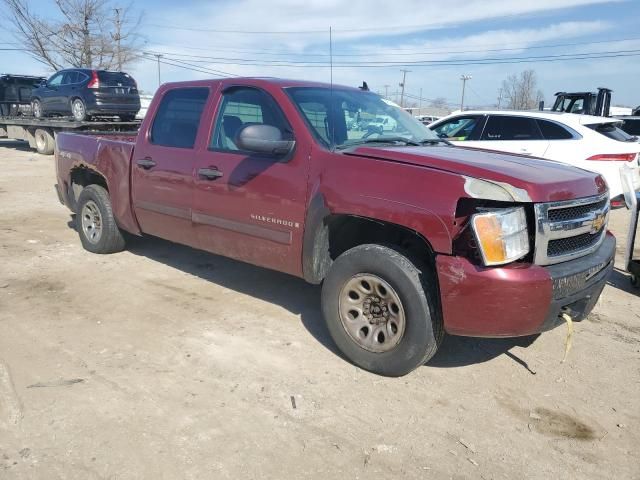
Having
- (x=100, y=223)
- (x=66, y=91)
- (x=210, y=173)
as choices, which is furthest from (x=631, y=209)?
(x=66, y=91)

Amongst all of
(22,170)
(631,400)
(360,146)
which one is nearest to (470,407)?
(631,400)

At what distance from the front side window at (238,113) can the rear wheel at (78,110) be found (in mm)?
13395

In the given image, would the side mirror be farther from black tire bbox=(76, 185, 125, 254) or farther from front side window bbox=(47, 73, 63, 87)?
front side window bbox=(47, 73, 63, 87)

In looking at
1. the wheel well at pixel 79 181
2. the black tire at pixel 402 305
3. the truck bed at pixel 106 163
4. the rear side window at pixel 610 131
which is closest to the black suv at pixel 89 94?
the truck bed at pixel 106 163

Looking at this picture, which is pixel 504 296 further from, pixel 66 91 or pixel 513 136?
pixel 66 91

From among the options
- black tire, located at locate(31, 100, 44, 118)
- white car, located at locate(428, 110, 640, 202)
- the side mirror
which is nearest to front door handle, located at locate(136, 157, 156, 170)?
the side mirror

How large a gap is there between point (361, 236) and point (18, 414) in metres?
2.37

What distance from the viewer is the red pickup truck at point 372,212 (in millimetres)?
2939

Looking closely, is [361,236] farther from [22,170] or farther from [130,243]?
[22,170]

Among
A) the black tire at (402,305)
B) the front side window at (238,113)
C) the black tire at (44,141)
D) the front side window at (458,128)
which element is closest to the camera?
the black tire at (402,305)

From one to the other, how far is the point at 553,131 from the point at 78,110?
14.0 meters

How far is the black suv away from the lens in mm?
15758

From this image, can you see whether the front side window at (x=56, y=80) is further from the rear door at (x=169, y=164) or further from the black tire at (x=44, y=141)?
the rear door at (x=169, y=164)

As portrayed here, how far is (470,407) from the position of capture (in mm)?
3131
